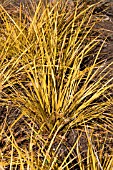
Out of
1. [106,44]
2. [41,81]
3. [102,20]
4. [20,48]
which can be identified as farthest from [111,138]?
[102,20]

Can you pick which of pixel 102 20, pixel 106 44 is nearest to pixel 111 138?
pixel 106 44

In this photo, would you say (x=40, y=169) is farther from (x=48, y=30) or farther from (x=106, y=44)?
(x=106, y=44)

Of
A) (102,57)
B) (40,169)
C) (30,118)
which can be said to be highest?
(102,57)

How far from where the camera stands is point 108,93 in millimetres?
2822

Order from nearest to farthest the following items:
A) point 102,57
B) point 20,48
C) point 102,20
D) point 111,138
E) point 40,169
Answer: point 40,169
point 111,138
point 20,48
point 102,57
point 102,20

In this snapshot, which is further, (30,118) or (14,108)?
(14,108)

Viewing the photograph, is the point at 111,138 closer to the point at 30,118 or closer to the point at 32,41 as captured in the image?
the point at 30,118

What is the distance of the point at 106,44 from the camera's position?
360 cm

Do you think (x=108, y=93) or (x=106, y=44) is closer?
(x=108, y=93)

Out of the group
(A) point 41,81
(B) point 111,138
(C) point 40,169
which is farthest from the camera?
(A) point 41,81

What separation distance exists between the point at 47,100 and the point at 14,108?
0.32 m

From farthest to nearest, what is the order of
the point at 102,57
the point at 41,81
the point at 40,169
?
the point at 102,57 < the point at 41,81 < the point at 40,169

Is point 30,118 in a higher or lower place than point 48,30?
→ lower

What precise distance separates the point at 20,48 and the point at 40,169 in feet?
3.89
